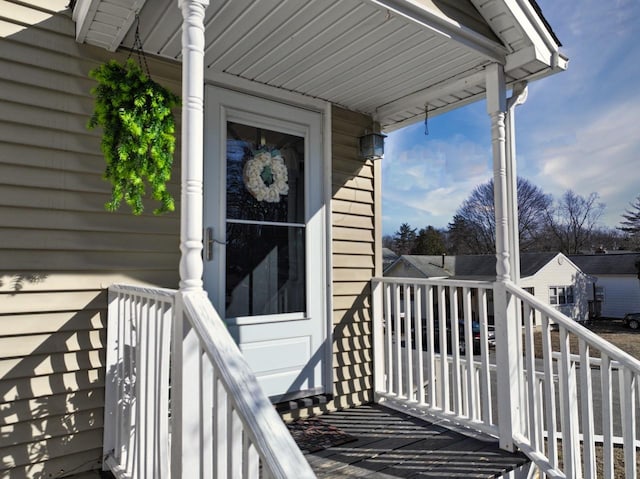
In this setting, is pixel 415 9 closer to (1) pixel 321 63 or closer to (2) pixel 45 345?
(1) pixel 321 63

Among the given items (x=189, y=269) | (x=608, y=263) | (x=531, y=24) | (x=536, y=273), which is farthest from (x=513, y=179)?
(x=608, y=263)

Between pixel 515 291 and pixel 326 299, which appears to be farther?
pixel 326 299

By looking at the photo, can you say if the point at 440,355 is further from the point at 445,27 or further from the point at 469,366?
the point at 445,27

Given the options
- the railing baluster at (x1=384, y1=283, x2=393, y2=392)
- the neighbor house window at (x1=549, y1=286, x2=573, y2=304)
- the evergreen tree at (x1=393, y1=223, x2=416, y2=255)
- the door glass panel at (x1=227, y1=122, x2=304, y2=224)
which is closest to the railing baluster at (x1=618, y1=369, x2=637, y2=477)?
the railing baluster at (x1=384, y1=283, x2=393, y2=392)

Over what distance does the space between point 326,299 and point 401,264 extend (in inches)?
836

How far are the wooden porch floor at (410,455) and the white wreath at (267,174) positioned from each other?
5.74 feet

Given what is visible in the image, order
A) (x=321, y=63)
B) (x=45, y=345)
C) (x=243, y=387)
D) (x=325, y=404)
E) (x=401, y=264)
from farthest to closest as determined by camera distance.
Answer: (x=401, y=264), (x=325, y=404), (x=321, y=63), (x=45, y=345), (x=243, y=387)

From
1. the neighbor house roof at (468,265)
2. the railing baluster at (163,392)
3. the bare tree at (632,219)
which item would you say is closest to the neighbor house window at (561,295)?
the neighbor house roof at (468,265)

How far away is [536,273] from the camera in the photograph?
22875mm

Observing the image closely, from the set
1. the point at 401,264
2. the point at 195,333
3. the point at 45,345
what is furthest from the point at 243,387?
the point at 401,264

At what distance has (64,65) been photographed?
236 cm

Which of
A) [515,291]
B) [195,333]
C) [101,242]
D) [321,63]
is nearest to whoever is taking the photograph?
[195,333]

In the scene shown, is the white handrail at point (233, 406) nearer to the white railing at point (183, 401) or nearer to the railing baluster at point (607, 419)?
the white railing at point (183, 401)

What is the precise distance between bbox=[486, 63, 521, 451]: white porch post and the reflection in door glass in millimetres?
1418
